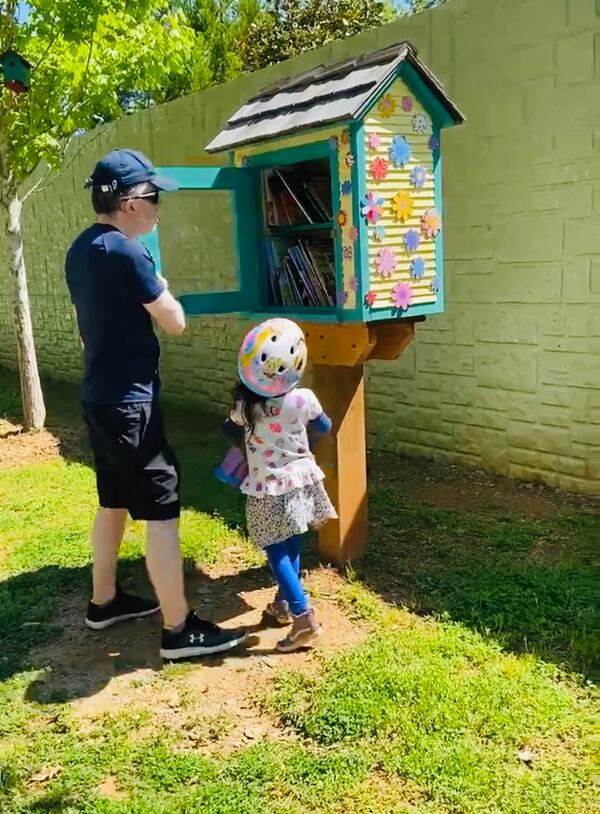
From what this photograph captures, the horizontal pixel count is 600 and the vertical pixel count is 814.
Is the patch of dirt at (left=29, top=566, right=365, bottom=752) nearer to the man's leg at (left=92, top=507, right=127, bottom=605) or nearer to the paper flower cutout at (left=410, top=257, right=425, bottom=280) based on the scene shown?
the man's leg at (left=92, top=507, right=127, bottom=605)

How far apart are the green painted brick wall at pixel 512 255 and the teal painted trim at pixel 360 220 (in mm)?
1681

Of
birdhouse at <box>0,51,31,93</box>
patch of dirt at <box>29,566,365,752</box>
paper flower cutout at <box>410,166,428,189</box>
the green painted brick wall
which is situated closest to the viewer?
patch of dirt at <box>29,566,365,752</box>

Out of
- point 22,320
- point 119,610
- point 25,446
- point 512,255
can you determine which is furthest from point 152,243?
point 22,320

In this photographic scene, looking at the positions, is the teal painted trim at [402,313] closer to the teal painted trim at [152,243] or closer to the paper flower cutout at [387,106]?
the paper flower cutout at [387,106]

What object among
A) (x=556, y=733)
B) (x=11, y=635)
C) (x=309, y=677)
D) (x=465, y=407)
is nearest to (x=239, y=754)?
(x=309, y=677)

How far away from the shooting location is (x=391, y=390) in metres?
6.03

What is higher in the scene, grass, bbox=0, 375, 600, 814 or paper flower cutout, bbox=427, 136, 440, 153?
paper flower cutout, bbox=427, 136, 440, 153

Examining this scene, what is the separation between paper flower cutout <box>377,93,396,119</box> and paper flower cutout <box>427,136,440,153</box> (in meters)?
0.26

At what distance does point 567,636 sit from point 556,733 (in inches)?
25.7

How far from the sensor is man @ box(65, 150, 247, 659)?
3.17m

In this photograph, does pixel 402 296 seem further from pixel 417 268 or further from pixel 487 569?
pixel 487 569

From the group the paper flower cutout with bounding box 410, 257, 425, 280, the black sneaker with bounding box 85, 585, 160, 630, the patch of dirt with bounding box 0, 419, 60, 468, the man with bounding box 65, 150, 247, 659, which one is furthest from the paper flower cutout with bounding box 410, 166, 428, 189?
the patch of dirt with bounding box 0, 419, 60, 468

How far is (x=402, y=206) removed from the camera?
3654mm

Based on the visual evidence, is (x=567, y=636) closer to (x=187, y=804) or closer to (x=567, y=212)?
A: (x=187, y=804)
